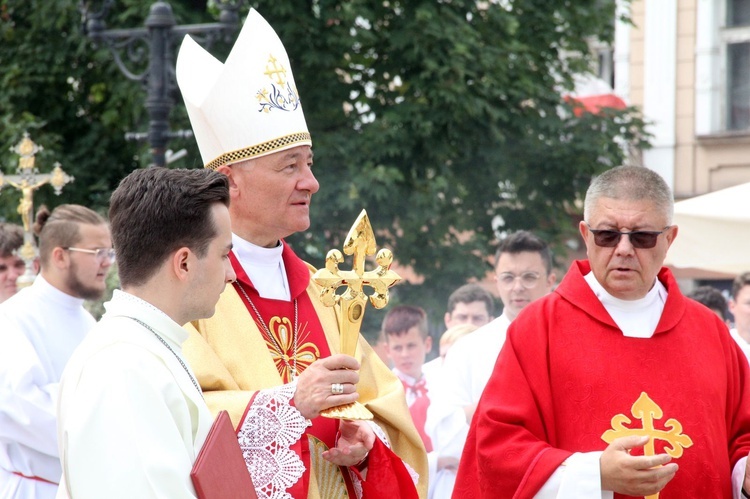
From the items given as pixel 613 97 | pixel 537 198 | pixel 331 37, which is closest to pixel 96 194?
pixel 331 37

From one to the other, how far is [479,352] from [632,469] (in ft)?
8.19

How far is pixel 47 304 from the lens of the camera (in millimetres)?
5816

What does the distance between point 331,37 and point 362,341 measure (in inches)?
370

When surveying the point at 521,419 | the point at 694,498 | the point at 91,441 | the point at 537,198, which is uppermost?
the point at 91,441

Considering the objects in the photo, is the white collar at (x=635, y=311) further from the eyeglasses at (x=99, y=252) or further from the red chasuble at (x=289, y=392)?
the eyeglasses at (x=99, y=252)

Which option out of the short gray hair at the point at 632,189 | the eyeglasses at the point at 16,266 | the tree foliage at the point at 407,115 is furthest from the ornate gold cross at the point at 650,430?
the tree foliage at the point at 407,115

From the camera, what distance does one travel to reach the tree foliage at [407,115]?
13.1 metres

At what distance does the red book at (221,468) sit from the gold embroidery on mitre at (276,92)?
1.56m

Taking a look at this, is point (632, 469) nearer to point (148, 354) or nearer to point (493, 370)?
point (493, 370)

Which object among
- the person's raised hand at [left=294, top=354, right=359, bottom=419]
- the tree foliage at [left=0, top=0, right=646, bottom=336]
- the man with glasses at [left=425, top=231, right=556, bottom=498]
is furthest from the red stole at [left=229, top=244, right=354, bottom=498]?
the tree foliage at [left=0, top=0, right=646, bottom=336]

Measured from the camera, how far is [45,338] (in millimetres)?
5707

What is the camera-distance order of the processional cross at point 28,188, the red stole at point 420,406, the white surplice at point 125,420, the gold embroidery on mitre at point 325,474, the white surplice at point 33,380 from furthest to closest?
the processional cross at point 28,188
the red stole at point 420,406
the white surplice at point 33,380
the gold embroidery on mitre at point 325,474
the white surplice at point 125,420

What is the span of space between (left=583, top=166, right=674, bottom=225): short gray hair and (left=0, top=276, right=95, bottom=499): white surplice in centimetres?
273

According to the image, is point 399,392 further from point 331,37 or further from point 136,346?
point 331,37
